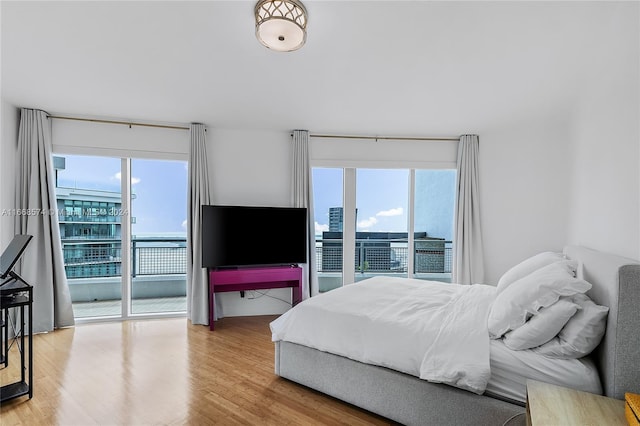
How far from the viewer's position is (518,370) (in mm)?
1533

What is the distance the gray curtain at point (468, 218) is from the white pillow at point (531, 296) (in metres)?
2.16

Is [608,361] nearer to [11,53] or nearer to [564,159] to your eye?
[564,159]

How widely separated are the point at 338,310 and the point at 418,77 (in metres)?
2.03

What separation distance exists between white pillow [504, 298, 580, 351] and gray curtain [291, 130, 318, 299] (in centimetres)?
260

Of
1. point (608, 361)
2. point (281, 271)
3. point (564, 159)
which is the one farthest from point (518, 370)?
point (564, 159)

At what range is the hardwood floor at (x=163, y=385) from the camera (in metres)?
1.88

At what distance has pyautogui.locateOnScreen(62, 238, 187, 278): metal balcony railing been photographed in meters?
3.65

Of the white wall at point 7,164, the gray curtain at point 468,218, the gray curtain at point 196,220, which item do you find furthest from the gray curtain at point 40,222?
the gray curtain at point 468,218

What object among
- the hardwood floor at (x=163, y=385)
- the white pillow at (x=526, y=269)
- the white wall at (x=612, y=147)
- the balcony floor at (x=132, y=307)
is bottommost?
the hardwood floor at (x=163, y=385)

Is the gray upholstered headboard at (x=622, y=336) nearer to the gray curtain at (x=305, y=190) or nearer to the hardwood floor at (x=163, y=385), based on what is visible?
the hardwood floor at (x=163, y=385)

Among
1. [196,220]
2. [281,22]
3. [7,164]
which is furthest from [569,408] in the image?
[7,164]

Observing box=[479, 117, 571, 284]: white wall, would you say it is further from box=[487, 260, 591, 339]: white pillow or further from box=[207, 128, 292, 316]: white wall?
box=[207, 128, 292, 316]: white wall

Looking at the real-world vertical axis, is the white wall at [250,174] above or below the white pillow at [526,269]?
above

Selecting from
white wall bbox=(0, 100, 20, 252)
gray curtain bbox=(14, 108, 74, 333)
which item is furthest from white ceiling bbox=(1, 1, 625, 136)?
gray curtain bbox=(14, 108, 74, 333)
